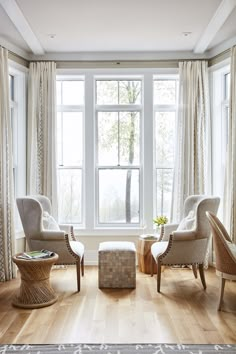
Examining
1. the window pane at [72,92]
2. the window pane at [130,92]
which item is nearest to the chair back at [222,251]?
the window pane at [130,92]

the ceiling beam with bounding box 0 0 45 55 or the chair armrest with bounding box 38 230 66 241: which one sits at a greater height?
the ceiling beam with bounding box 0 0 45 55

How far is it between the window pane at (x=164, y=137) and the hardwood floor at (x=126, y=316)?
1.93 metres

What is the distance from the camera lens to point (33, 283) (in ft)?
13.9

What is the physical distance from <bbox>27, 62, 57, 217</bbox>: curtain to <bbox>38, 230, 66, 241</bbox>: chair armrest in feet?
3.74

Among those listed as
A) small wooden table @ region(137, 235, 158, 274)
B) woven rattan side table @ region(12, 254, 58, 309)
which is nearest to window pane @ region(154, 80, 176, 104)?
small wooden table @ region(137, 235, 158, 274)

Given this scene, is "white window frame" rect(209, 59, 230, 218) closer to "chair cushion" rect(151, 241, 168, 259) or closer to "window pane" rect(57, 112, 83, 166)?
"chair cushion" rect(151, 241, 168, 259)

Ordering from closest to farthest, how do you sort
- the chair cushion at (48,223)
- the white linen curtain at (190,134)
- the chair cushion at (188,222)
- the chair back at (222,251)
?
the chair back at (222,251) → the chair cushion at (188,222) → the chair cushion at (48,223) → the white linen curtain at (190,134)

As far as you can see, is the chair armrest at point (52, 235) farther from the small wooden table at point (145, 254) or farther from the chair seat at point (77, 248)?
the small wooden table at point (145, 254)

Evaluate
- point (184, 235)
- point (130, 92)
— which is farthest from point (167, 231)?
point (130, 92)

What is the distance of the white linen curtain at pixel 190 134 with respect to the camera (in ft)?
19.5

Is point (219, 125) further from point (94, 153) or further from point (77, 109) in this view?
point (77, 109)

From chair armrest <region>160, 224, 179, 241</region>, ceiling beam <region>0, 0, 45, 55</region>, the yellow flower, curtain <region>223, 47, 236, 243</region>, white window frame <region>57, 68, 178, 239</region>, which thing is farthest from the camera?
white window frame <region>57, 68, 178, 239</region>

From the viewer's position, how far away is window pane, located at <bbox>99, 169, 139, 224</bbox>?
6359 millimetres

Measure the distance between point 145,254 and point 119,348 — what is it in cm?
253
